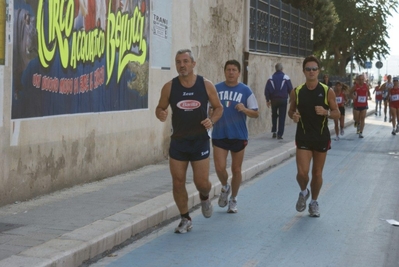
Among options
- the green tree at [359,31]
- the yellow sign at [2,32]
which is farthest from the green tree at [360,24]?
the yellow sign at [2,32]

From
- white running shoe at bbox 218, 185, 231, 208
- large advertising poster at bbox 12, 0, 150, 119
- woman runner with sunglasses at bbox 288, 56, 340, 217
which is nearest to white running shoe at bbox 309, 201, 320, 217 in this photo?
woman runner with sunglasses at bbox 288, 56, 340, 217

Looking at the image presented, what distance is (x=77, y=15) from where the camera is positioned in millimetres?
11750

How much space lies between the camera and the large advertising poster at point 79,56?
407 inches

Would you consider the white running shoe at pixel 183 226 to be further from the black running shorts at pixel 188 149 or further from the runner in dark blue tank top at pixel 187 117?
the black running shorts at pixel 188 149

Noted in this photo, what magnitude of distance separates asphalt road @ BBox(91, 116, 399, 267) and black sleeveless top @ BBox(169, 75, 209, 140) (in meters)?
1.14

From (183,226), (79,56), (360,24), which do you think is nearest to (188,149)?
(183,226)

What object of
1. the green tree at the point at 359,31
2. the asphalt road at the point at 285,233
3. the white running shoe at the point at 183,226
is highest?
the green tree at the point at 359,31

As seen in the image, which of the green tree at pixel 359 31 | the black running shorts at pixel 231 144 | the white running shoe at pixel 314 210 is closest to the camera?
the white running shoe at pixel 314 210

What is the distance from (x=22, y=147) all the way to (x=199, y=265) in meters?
3.58

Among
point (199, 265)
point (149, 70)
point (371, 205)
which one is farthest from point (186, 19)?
point (199, 265)

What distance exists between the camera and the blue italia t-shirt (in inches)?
417

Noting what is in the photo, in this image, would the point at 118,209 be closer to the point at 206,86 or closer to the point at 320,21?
the point at 206,86

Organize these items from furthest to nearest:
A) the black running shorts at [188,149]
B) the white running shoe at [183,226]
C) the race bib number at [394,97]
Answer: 1. the race bib number at [394,97]
2. the white running shoe at [183,226]
3. the black running shorts at [188,149]

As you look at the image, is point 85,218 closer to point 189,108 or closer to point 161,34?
point 189,108
